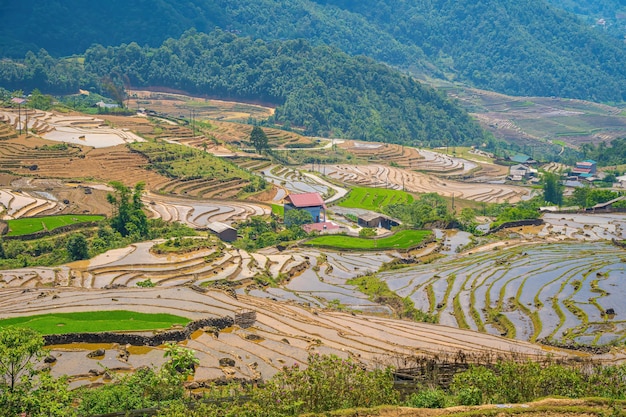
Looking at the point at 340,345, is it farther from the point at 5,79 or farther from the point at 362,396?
the point at 5,79

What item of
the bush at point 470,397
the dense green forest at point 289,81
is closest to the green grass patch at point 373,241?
the bush at point 470,397

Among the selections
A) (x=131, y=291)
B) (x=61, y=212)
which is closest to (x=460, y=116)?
(x=61, y=212)

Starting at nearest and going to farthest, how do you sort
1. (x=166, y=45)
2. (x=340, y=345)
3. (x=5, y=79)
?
(x=340, y=345)
(x=5, y=79)
(x=166, y=45)

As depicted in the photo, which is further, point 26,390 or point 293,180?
point 293,180

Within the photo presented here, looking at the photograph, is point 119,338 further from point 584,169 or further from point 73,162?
point 584,169

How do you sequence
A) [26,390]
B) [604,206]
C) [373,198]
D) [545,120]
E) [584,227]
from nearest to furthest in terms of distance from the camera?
[26,390]
[584,227]
[604,206]
[373,198]
[545,120]

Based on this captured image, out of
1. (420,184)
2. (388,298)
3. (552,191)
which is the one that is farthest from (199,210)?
(420,184)
